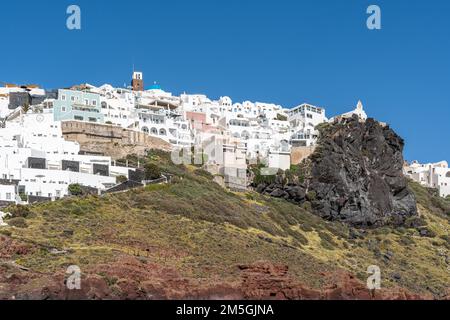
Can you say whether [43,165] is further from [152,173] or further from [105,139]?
[105,139]

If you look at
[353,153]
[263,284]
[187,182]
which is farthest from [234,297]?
[353,153]

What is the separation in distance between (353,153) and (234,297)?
64.7m

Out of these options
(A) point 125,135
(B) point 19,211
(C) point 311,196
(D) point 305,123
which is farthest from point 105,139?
(D) point 305,123

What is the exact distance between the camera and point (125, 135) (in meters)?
96.6

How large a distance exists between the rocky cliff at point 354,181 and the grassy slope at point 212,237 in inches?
138

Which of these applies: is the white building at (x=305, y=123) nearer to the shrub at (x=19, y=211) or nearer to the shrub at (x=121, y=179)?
the shrub at (x=121, y=179)

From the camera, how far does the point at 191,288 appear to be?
144 feet

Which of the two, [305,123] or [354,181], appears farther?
[305,123]

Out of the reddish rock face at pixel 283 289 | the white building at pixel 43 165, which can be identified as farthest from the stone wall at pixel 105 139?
the reddish rock face at pixel 283 289

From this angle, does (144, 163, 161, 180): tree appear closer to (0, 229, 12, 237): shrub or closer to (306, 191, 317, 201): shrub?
(306, 191, 317, 201): shrub

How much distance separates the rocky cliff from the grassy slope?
3.50m

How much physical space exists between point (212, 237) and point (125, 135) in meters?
33.4

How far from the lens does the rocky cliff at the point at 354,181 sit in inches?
3915

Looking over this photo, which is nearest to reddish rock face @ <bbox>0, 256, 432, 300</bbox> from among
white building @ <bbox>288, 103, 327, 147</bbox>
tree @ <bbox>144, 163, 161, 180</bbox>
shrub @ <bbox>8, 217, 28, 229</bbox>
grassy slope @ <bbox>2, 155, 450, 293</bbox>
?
grassy slope @ <bbox>2, 155, 450, 293</bbox>
